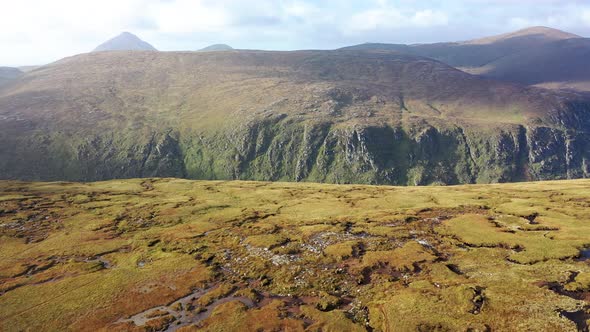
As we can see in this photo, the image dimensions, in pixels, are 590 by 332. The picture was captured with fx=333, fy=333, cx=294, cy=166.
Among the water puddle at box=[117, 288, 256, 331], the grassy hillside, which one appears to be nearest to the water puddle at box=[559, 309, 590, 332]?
the grassy hillside

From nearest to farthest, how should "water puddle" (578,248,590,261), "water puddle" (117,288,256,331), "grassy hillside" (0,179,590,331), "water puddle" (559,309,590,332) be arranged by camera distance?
"water puddle" (559,309,590,332) → "grassy hillside" (0,179,590,331) → "water puddle" (117,288,256,331) → "water puddle" (578,248,590,261)

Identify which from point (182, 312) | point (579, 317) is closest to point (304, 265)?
point (182, 312)

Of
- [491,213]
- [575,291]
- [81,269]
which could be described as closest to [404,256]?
[575,291]

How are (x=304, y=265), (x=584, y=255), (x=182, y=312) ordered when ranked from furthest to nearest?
(x=304, y=265) → (x=584, y=255) → (x=182, y=312)

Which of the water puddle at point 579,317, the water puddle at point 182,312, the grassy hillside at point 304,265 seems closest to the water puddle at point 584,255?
the grassy hillside at point 304,265

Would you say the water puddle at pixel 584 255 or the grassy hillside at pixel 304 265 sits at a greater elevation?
the water puddle at pixel 584 255

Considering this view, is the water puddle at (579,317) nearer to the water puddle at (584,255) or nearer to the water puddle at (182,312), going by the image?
the water puddle at (584,255)

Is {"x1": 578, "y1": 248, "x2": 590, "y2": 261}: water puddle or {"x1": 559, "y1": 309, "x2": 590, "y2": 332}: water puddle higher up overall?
{"x1": 559, "y1": 309, "x2": 590, "y2": 332}: water puddle

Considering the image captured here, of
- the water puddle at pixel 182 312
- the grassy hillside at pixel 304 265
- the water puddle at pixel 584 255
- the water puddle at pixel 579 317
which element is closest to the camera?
the water puddle at pixel 579 317

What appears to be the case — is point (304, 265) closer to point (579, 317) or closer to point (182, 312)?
point (182, 312)

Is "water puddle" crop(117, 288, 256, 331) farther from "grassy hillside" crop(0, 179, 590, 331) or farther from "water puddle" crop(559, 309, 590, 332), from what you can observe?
"water puddle" crop(559, 309, 590, 332)
